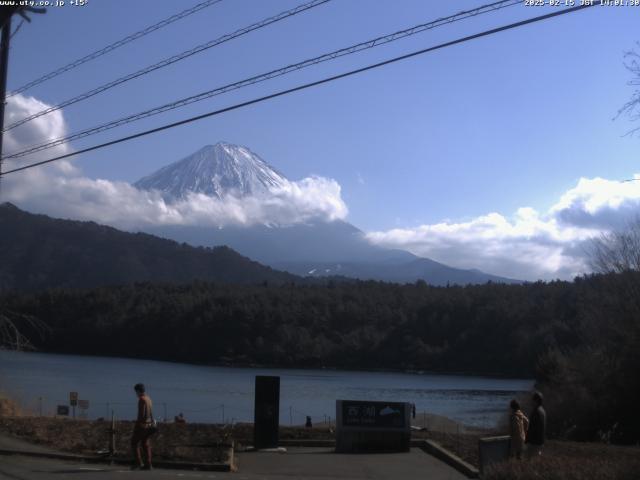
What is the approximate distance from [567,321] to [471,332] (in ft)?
75.9

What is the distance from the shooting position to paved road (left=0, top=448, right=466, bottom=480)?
558 inches

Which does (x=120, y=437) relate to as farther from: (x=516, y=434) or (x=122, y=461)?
(x=516, y=434)

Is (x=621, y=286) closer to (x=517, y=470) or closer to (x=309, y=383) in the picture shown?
(x=517, y=470)

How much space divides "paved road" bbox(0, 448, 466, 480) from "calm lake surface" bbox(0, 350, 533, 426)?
77.0 feet

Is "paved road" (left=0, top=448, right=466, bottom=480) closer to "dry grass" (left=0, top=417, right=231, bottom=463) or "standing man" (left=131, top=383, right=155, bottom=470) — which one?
"standing man" (left=131, top=383, right=155, bottom=470)

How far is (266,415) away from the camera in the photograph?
60.1 feet

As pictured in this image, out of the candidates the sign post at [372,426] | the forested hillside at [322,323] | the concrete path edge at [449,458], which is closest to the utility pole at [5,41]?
the sign post at [372,426]

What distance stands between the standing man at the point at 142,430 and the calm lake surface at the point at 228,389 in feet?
81.4

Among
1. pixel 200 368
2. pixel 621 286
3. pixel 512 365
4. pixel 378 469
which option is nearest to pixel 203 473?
pixel 378 469

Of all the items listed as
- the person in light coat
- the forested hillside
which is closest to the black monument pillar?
the person in light coat

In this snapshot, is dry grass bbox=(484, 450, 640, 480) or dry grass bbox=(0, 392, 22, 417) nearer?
dry grass bbox=(484, 450, 640, 480)

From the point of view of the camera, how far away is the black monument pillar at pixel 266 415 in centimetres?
1828

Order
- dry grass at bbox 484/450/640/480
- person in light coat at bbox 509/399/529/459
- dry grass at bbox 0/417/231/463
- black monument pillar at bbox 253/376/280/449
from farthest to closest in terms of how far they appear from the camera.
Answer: black monument pillar at bbox 253/376/280/449
dry grass at bbox 0/417/231/463
person in light coat at bbox 509/399/529/459
dry grass at bbox 484/450/640/480

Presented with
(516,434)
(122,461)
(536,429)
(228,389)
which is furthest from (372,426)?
(228,389)
